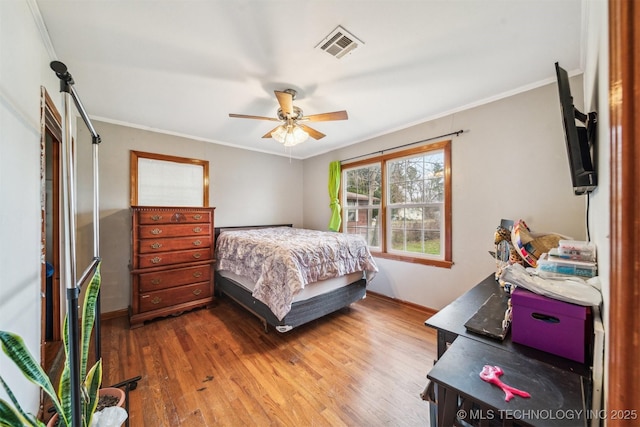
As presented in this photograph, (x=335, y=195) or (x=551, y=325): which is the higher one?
(x=335, y=195)

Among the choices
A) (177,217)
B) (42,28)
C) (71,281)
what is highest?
(42,28)

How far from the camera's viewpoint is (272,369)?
1938mm

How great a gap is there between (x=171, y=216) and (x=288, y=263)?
5.52 feet

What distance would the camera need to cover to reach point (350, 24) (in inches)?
58.4

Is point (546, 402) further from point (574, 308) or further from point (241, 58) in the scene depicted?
point (241, 58)

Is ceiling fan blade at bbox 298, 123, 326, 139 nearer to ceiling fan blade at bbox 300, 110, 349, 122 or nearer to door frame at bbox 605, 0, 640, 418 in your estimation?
ceiling fan blade at bbox 300, 110, 349, 122

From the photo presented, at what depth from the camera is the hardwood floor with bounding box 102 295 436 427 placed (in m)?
1.51

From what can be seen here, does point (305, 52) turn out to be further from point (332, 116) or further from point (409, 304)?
point (409, 304)

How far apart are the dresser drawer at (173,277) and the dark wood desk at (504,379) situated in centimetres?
298

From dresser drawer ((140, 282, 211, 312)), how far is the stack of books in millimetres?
3378

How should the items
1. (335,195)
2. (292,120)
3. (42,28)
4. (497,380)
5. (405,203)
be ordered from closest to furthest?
(497,380) < (42,28) < (292,120) < (405,203) < (335,195)

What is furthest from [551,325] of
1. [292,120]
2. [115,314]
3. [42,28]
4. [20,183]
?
[115,314]

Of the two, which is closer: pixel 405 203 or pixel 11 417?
pixel 11 417

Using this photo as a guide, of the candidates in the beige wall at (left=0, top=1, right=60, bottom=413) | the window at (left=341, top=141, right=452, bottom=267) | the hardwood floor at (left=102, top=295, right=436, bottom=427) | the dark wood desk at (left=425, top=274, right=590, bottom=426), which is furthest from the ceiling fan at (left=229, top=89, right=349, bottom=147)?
the hardwood floor at (left=102, top=295, right=436, bottom=427)
